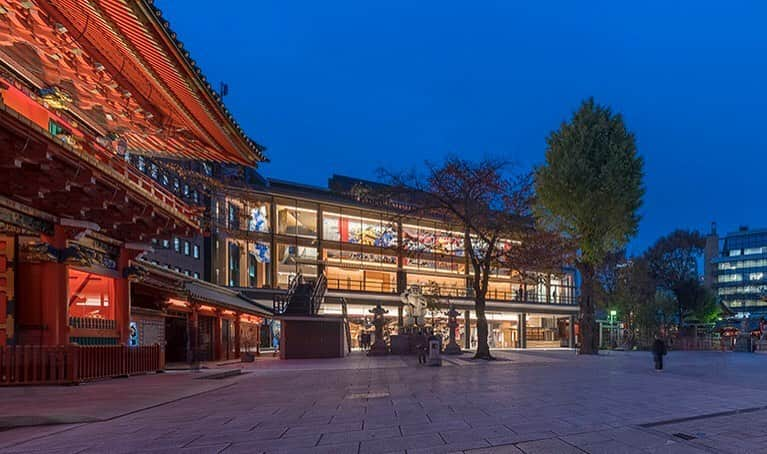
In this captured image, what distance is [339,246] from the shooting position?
49.9 metres

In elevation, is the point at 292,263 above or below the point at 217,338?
above

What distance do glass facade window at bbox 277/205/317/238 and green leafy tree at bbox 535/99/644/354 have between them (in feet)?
73.8

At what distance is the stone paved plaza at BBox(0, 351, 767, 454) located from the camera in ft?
23.2

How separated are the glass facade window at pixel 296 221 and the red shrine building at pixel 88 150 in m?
28.0

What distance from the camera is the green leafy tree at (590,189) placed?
31906mm

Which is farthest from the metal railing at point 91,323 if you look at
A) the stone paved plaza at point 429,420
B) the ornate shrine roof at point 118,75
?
the ornate shrine roof at point 118,75

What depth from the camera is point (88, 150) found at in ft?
41.8

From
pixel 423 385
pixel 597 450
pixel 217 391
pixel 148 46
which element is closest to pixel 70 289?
pixel 217 391

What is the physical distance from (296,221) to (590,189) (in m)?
26.0

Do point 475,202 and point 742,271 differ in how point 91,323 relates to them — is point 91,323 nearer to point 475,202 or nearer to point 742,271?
point 475,202

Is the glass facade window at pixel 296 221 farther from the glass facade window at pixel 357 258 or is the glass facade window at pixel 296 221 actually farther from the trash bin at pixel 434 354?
the trash bin at pixel 434 354

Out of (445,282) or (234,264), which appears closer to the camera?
(234,264)

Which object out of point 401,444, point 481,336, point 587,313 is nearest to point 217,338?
point 481,336

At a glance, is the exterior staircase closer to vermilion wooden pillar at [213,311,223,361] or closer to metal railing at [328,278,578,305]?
vermilion wooden pillar at [213,311,223,361]
